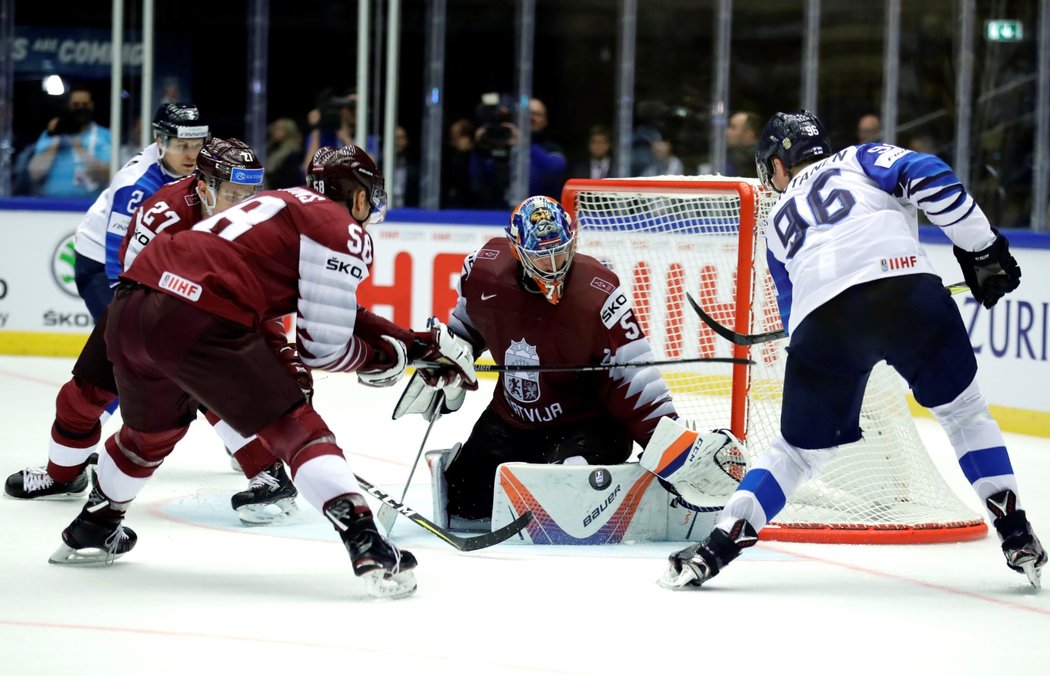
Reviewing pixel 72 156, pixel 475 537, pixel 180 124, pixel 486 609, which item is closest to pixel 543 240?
pixel 475 537

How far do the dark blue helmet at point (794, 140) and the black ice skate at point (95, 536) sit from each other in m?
1.81

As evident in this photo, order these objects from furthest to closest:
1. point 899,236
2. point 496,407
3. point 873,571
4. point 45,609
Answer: point 496,407 → point 873,571 → point 899,236 → point 45,609

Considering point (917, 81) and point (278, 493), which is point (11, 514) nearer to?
point (278, 493)

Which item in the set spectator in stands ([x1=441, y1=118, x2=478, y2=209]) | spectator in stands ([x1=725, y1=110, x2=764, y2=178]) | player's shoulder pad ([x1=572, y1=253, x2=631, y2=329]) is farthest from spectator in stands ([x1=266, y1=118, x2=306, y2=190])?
player's shoulder pad ([x1=572, y1=253, x2=631, y2=329])

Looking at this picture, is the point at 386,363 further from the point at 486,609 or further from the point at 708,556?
the point at 708,556

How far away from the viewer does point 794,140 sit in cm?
379

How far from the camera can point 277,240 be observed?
332 centimetres

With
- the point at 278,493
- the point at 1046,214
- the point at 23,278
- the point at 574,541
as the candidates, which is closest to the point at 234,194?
the point at 278,493

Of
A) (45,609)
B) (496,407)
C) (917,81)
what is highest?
(917,81)

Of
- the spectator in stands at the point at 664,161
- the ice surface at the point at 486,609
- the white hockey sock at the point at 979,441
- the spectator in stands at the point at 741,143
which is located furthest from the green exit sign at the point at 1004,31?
the white hockey sock at the point at 979,441

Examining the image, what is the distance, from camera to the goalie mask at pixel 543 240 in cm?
383

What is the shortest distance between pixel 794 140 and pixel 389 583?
1485 mm

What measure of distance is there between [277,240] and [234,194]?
42.0 inches

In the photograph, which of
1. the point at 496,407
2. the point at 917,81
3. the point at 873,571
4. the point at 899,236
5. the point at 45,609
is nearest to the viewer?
the point at 45,609
